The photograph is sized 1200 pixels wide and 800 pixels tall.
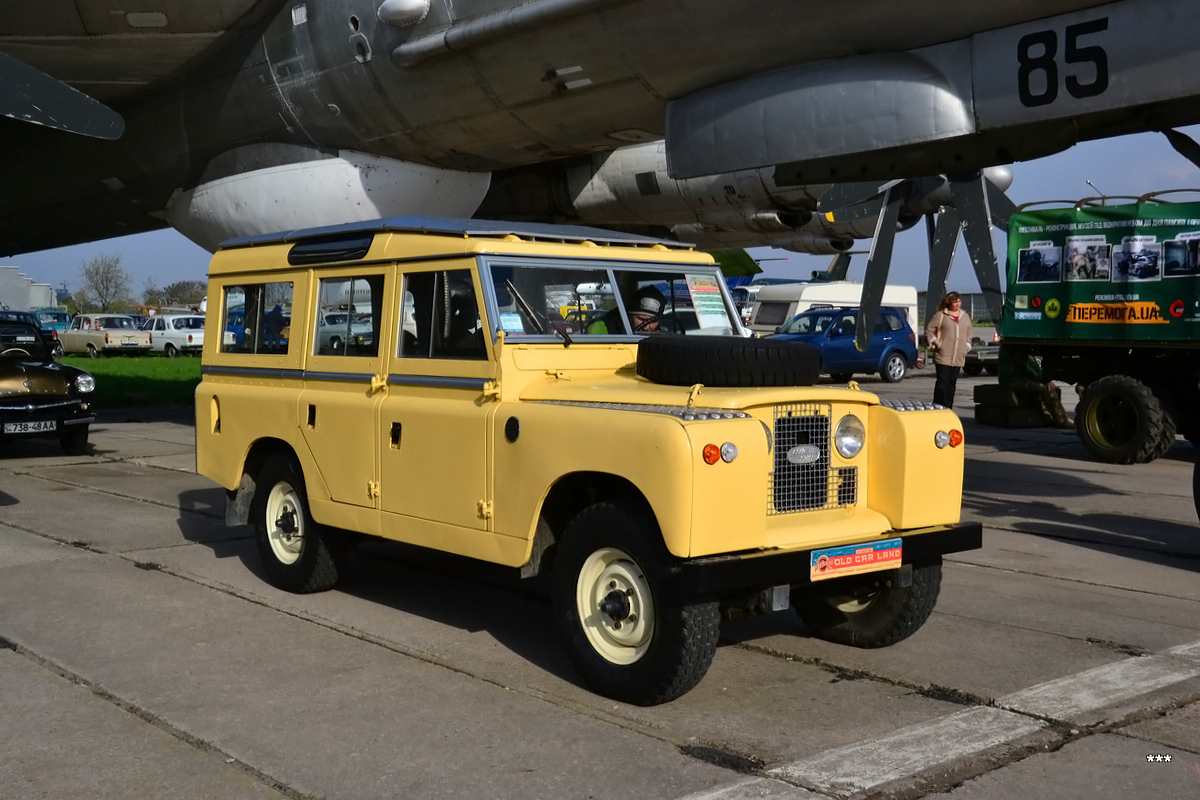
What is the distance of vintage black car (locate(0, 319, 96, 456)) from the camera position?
44.7 feet

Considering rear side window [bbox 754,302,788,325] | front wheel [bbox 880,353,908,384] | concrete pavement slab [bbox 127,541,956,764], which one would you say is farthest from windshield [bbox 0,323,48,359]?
rear side window [bbox 754,302,788,325]

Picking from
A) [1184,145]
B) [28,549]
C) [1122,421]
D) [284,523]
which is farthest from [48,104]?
[1122,421]

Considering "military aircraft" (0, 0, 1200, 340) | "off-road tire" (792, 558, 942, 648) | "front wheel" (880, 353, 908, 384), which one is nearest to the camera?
"off-road tire" (792, 558, 942, 648)

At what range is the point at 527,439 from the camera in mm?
5391

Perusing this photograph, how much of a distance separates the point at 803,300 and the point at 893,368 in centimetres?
601

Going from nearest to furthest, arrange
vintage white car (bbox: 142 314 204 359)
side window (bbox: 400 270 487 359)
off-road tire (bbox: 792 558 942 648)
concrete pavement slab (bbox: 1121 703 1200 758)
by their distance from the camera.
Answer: concrete pavement slab (bbox: 1121 703 1200 758), off-road tire (bbox: 792 558 942 648), side window (bbox: 400 270 487 359), vintage white car (bbox: 142 314 204 359)

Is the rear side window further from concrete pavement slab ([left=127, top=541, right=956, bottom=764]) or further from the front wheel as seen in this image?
concrete pavement slab ([left=127, top=541, right=956, bottom=764])

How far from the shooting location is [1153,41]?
7.15 m

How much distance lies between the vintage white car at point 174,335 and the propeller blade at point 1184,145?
1720 inches

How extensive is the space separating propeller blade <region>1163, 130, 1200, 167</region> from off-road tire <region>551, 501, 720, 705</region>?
17.5 ft

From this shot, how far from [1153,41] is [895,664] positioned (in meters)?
4.29

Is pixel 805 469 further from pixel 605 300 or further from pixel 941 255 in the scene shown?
pixel 941 255

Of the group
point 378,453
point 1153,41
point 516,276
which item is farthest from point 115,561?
point 1153,41

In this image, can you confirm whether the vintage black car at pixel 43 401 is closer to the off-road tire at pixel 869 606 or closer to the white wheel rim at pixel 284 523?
the white wheel rim at pixel 284 523
